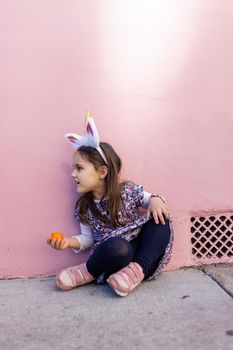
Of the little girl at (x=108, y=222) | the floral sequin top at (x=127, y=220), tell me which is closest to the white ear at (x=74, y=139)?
the little girl at (x=108, y=222)

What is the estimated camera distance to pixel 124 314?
1644 mm

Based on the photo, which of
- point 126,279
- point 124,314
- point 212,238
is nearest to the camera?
point 124,314

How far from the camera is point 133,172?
2.13 metres

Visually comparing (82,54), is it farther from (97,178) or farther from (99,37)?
(97,178)

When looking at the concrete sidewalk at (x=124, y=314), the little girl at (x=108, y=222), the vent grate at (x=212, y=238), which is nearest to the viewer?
the concrete sidewalk at (x=124, y=314)

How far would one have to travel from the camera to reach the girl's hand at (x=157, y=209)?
1.98 metres

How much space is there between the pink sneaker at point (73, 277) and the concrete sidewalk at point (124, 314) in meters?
0.03

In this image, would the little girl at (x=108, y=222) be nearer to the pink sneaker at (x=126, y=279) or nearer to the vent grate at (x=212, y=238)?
the pink sneaker at (x=126, y=279)

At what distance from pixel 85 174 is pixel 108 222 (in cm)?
26

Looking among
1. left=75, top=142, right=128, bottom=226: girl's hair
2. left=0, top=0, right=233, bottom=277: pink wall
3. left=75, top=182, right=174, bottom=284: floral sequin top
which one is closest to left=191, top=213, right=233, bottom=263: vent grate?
left=0, top=0, right=233, bottom=277: pink wall

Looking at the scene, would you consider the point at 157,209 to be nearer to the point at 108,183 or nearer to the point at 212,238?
the point at 108,183

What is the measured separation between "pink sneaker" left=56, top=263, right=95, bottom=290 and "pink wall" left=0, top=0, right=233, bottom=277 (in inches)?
6.7

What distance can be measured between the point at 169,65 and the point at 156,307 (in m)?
1.14

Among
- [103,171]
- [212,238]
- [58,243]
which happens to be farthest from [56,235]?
[212,238]
